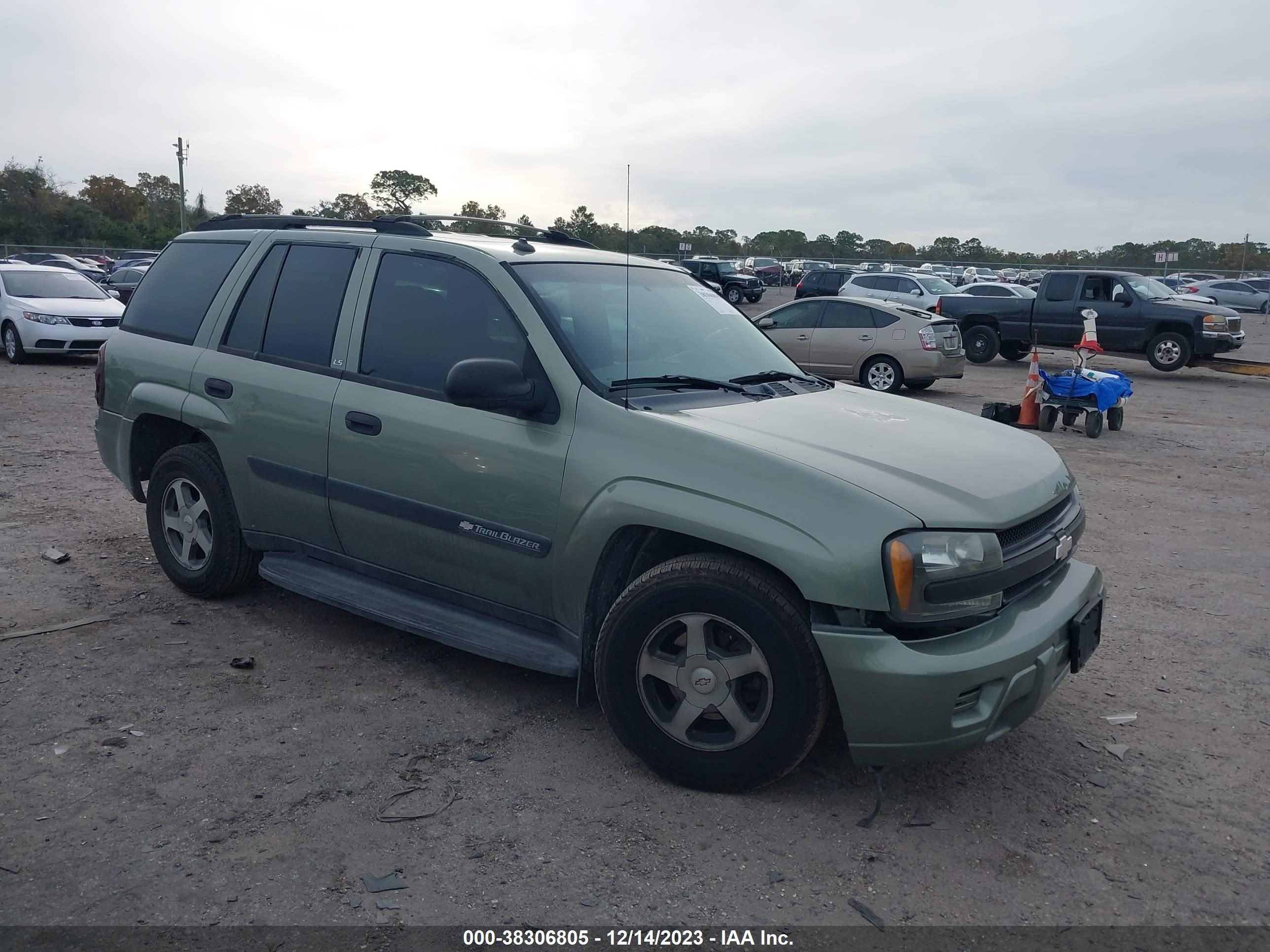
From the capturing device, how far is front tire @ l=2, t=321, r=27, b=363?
1655 centimetres

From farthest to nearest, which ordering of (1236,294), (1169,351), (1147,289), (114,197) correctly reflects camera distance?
(114,197) < (1236,294) < (1147,289) < (1169,351)

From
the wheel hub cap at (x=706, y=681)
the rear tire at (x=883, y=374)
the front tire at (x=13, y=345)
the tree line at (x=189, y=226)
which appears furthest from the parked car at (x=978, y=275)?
the wheel hub cap at (x=706, y=681)

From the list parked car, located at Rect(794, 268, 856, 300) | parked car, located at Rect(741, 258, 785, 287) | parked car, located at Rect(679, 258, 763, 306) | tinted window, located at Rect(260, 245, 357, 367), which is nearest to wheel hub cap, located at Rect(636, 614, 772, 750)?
tinted window, located at Rect(260, 245, 357, 367)

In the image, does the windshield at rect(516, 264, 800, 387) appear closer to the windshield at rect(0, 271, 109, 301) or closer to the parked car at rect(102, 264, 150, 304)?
the windshield at rect(0, 271, 109, 301)

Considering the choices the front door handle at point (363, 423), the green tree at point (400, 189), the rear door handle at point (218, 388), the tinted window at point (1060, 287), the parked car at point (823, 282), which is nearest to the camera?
the front door handle at point (363, 423)

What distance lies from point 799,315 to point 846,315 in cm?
80

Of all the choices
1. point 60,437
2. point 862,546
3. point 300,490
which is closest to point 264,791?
point 300,490

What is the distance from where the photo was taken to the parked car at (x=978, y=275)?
45781 millimetres

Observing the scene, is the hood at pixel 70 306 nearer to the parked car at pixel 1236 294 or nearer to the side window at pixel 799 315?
the side window at pixel 799 315

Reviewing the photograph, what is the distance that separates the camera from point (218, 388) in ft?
16.0

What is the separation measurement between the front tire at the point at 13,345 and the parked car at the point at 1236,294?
38010mm

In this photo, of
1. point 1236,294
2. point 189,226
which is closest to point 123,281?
point 189,226

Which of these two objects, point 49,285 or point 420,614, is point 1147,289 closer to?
point 420,614

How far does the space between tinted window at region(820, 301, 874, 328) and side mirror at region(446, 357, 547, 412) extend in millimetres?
12573
